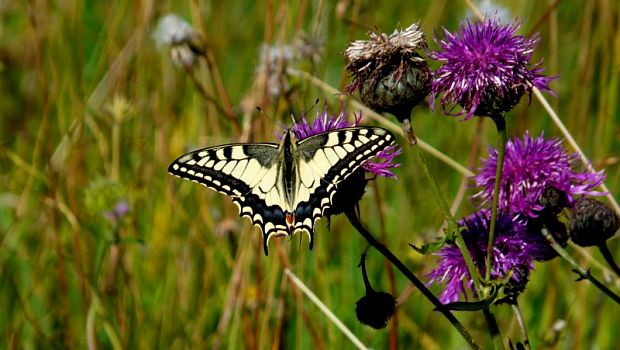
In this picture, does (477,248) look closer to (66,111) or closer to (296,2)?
(296,2)

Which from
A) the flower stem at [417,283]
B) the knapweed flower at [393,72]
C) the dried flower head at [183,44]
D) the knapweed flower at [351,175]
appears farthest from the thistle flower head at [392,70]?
the dried flower head at [183,44]

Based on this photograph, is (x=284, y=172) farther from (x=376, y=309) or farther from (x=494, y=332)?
(x=494, y=332)

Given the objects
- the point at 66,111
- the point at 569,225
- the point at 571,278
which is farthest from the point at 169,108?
the point at 569,225

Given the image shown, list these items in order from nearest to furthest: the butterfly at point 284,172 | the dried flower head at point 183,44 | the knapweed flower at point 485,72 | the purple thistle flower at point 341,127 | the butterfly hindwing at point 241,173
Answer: the knapweed flower at point 485,72 → the butterfly at point 284,172 → the purple thistle flower at point 341,127 → the butterfly hindwing at point 241,173 → the dried flower head at point 183,44

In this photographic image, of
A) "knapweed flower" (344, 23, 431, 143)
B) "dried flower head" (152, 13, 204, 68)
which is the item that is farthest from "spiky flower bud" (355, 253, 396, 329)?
"dried flower head" (152, 13, 204, 68)

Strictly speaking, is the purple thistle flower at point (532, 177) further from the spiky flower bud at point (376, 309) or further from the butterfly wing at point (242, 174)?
the butterfly wing at point (242, 174)
